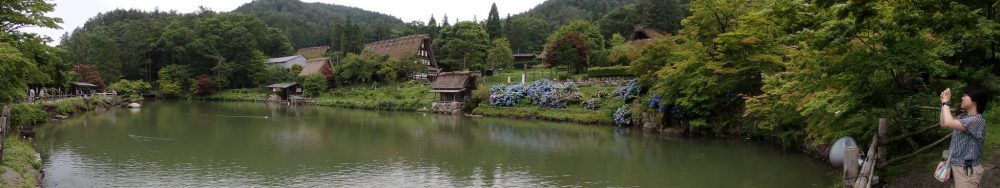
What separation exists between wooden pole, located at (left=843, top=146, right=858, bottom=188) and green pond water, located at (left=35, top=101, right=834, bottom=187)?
3933 millimetres

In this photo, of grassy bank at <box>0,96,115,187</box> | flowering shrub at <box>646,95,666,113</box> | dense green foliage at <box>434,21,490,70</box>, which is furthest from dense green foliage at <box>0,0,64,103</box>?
dense green foliage at <box>434,21,490,70</box>

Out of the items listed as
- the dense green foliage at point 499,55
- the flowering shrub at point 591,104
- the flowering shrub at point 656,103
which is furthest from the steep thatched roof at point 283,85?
the flowering shrub at point 656,103

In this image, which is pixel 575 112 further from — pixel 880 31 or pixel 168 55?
pixel 168 55

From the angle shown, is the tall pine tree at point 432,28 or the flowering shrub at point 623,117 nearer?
the flowering shrub at point 623,117

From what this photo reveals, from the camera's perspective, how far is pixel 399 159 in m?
15.5

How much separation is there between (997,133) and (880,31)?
6.71 feet

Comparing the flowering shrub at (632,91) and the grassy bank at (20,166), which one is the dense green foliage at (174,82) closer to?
the flowering shrub at (632,91)

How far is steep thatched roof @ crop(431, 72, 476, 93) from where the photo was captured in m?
36.9

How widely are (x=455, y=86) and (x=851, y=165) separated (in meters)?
29.9

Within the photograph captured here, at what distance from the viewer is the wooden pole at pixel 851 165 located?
7.91 metres

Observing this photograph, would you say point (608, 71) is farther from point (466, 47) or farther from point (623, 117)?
point (466, 47)

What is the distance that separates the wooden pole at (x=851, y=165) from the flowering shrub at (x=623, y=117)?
719 inches

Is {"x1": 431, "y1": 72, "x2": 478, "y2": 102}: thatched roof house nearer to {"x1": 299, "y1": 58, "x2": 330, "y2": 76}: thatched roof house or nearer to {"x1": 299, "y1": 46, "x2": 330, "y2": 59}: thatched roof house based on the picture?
{"x1": 299, "y1": 58, "x2": 330, "y2": 76}: thatched roof house

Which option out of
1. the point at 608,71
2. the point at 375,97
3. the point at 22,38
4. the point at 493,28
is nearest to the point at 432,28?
the point at 493,28
